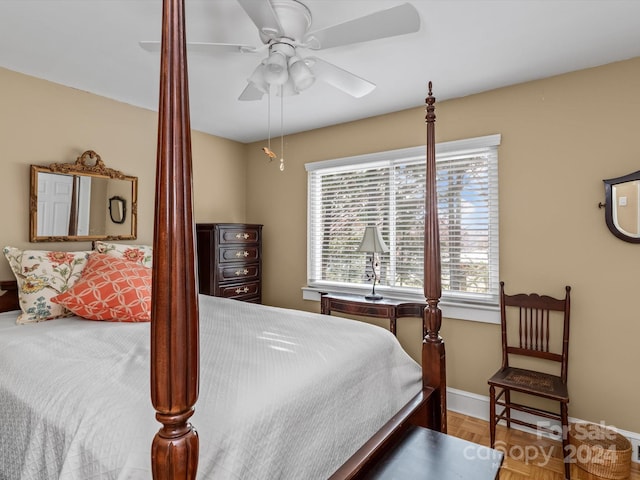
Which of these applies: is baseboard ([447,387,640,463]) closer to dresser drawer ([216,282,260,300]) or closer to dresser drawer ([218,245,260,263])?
dresser drawer ([216,282,260,300])

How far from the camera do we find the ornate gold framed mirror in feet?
8.30

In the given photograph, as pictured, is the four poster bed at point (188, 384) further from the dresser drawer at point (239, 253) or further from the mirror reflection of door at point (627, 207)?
the dresser drawer at point (239, 253)

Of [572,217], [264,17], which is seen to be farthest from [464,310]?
[264,17]

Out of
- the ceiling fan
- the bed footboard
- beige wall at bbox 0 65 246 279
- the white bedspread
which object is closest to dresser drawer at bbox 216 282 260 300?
beige wall at bbox 0 65 246 279

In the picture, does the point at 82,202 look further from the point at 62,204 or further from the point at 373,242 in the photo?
the point at 373,242

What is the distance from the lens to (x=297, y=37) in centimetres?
171

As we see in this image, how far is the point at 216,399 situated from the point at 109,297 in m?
1.29

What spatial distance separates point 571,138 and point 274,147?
2.69 meters

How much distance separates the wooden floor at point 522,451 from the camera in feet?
6.83

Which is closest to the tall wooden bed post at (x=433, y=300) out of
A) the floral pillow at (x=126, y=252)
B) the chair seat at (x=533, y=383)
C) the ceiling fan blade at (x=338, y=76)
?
the ceiling fan blade at (x=338, y=76)

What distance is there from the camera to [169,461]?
2.18 ft

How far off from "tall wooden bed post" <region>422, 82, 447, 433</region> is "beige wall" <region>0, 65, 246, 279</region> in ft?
7.92

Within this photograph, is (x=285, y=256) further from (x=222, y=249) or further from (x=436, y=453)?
(x=436, y=453)

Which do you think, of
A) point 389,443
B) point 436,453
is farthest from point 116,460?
point 436,453
